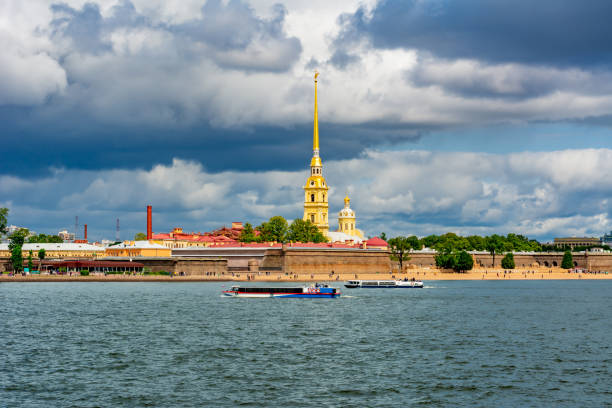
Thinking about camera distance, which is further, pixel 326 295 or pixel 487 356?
pixel 326 295

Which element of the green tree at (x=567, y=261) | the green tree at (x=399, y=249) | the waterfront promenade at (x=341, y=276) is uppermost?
the green tree at (x=399, y=249)

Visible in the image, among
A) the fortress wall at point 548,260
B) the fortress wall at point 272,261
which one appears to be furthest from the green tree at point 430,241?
the fortress wall at point 272,261

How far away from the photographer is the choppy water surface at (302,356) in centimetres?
2753

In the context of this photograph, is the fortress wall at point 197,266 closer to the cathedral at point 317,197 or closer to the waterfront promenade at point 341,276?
the waterfront promenade at point 341,276

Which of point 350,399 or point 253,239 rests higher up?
point 253,239

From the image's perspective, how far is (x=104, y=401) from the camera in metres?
26.4

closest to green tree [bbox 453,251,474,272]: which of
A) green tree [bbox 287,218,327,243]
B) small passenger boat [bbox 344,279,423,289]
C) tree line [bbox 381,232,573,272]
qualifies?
tree line [bbox 381,232,573,272]

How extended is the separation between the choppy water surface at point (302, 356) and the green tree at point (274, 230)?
289 ft

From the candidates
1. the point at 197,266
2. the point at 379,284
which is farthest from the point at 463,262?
the point at 197,266

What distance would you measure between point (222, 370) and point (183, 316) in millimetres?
23811

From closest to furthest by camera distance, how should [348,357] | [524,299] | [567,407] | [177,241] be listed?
[567,407]
[348,357]
[524,299]
[177,241]

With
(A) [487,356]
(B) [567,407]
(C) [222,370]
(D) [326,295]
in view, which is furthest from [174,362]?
(D) [326,295]

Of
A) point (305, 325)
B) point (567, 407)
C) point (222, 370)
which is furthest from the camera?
point (305, 325)

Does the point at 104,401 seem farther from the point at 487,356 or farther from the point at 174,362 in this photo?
the point at 487,356
